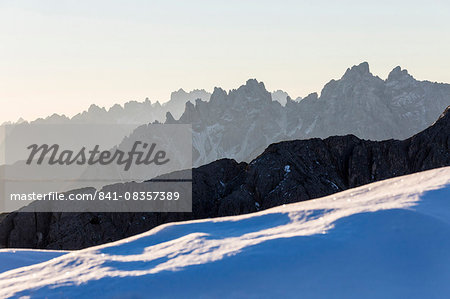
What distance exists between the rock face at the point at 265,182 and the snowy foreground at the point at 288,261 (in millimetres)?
79959

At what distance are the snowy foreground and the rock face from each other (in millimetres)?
79959

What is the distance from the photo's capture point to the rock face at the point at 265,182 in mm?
94312

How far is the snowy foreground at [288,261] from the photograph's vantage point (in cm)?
1005

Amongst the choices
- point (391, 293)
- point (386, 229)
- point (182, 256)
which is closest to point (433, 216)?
point (386, 229)

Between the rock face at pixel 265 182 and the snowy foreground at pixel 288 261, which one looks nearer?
the snowy foreground at pixel 288 261

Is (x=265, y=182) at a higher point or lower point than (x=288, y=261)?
higher

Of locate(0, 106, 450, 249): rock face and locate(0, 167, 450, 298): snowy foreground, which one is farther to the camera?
locate(0, 106, 450, 249): rock face

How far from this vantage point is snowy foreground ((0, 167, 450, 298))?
10055mm

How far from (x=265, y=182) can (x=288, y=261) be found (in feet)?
286

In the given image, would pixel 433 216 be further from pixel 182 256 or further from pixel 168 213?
pixel 168 213

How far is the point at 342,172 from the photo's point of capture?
367ft

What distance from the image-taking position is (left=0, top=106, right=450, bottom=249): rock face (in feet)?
309

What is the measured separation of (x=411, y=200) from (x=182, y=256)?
5401 millimetres

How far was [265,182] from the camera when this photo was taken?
9744cm
